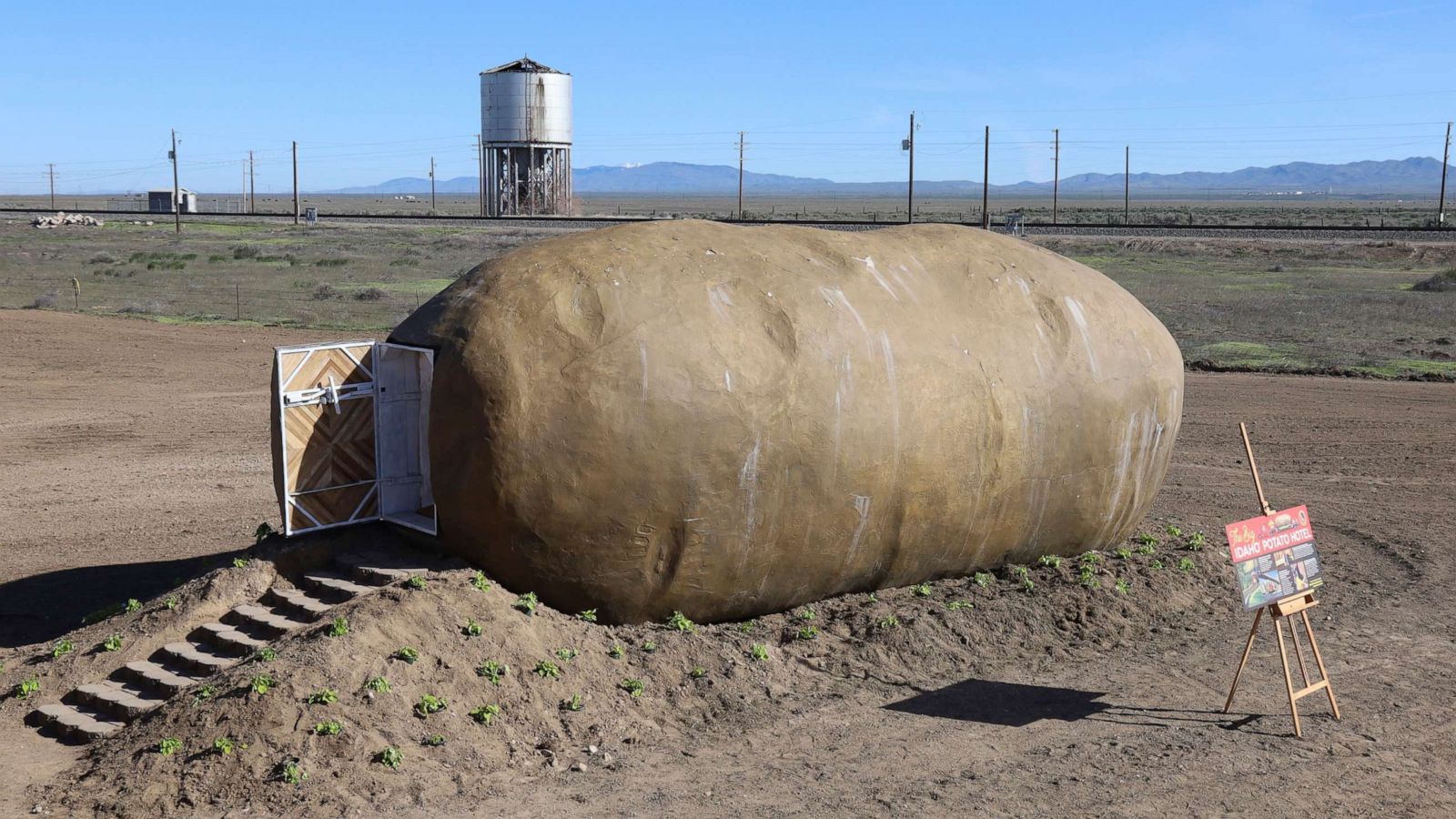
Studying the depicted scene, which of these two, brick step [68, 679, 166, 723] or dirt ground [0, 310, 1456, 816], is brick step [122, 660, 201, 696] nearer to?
brick step [68, 679, 166, 723]

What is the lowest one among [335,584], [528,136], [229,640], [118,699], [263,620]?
[118,699]

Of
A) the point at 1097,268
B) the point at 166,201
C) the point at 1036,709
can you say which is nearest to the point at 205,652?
the point at 1036,709

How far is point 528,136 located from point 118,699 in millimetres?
67013

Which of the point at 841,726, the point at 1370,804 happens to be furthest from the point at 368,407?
the point at 1370,804

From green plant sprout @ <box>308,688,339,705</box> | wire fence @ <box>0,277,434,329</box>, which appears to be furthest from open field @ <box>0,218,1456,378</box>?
green plant sprout @ <box>308,688,339,705</box>

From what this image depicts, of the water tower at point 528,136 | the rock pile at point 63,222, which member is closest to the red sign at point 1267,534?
the water tower at point 528,136

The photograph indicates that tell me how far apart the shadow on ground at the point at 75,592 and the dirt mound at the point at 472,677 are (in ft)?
3.60

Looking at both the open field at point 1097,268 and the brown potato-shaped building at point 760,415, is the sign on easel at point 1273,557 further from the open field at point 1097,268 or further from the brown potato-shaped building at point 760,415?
the open field at point 1097,268

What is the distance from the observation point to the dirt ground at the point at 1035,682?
941 centimetres

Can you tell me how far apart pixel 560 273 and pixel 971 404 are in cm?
397

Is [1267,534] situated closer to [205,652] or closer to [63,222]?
[205,652]

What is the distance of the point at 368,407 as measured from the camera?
12.0m

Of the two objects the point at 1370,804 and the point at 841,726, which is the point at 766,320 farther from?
the point at 1370,804

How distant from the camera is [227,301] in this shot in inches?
1572
